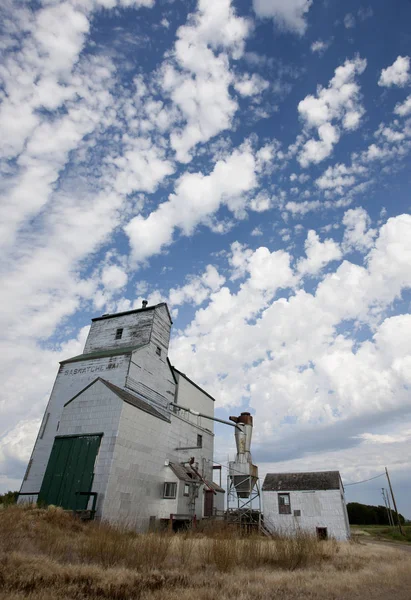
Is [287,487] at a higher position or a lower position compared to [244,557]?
higher

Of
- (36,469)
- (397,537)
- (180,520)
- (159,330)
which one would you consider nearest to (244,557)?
(180,520)

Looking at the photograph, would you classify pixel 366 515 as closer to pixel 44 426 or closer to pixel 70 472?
pixel 44 426

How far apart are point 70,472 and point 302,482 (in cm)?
2046

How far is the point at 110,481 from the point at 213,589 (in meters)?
12.6

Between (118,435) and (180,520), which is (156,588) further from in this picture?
(180,520)

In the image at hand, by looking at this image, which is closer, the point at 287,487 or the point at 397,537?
the point at 287,487

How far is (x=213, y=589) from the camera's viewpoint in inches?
274

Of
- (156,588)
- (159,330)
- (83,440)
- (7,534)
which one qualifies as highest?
(159,330)

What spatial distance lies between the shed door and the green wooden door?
43.3 ft

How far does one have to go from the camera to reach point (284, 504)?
30.0 metres

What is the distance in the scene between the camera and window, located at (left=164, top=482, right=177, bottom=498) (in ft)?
74.6

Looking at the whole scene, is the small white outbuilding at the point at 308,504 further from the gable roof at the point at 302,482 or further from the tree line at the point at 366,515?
the tree line at the point at 366,515

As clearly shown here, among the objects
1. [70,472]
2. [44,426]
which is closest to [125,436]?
[70,472]

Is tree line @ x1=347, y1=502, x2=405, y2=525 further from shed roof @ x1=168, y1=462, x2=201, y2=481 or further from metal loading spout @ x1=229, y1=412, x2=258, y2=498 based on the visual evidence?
shed roof @ x1=168, y1=462, x2=201, y2=481
